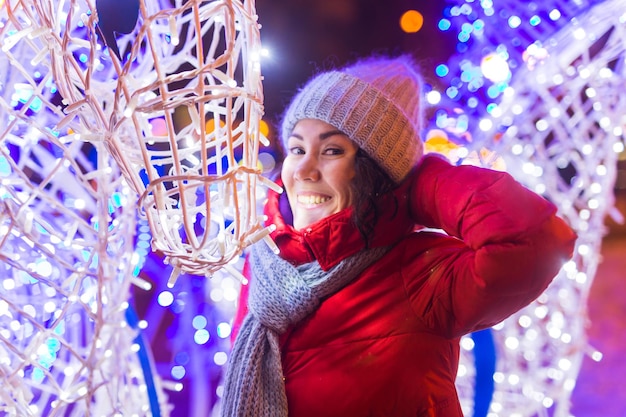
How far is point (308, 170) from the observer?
3.71ft

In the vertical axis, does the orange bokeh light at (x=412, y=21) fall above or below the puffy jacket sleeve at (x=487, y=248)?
above

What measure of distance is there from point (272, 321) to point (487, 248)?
1.33 feet

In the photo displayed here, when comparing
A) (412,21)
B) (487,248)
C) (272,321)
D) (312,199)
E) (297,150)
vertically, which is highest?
(412,21)

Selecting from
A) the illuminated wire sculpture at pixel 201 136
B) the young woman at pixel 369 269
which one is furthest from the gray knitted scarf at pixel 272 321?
the illuminated wire sculpture at pixel 201 136

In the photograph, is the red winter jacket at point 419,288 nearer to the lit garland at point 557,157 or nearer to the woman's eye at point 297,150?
the woman's eye at point 297,150

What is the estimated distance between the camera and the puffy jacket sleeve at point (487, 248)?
913 millimetres

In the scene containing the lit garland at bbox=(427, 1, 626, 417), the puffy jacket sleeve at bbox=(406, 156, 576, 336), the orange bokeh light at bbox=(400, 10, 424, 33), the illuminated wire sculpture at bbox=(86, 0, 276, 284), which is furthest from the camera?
the orange bokeh light at bbox=(400, 10, 424, 33)

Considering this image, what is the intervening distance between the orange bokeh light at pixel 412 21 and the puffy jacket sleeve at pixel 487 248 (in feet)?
4.20

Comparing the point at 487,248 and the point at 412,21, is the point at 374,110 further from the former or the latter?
the point at 412,21

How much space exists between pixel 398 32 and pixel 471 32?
1.49 feet

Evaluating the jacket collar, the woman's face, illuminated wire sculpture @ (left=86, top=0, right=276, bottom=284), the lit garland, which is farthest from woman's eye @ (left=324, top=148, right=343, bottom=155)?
the lit garland

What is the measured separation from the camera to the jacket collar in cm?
108

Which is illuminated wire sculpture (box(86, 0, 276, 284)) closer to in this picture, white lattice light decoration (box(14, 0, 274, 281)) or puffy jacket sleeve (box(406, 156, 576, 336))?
white lattice light decoration (box(14, 0, 274, 281))

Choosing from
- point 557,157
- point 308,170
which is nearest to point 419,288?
point 308,170
